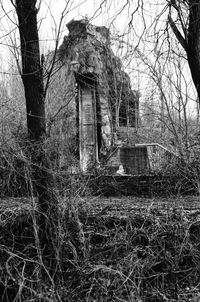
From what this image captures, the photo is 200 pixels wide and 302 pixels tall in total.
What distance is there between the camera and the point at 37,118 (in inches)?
162

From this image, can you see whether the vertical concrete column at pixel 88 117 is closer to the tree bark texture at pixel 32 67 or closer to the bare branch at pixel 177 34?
the bare branch at pixel 177 34

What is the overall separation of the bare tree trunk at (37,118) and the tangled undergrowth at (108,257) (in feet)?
0.45

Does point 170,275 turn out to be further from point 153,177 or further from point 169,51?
point 169,51

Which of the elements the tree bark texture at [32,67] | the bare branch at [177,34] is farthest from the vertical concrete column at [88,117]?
the tree bark texture at [32,67]

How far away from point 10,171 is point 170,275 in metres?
2.44

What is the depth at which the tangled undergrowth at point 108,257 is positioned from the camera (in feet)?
12.8

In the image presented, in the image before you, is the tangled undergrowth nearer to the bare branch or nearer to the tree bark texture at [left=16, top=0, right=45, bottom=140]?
the tree bark texture at [left=16, top=0, right=45, bottom=140]

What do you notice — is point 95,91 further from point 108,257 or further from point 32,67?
point 108,257

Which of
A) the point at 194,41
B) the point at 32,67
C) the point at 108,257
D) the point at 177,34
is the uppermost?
the point at 177,34

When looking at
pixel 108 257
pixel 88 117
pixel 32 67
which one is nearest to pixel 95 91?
pixel 88 117

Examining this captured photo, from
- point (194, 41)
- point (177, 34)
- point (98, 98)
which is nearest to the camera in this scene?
point (194, 41)

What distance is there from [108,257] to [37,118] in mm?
1986

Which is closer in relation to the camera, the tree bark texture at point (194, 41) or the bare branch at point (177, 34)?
the tree bark texture at point (194, 41)

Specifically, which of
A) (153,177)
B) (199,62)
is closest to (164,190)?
(153,177)
